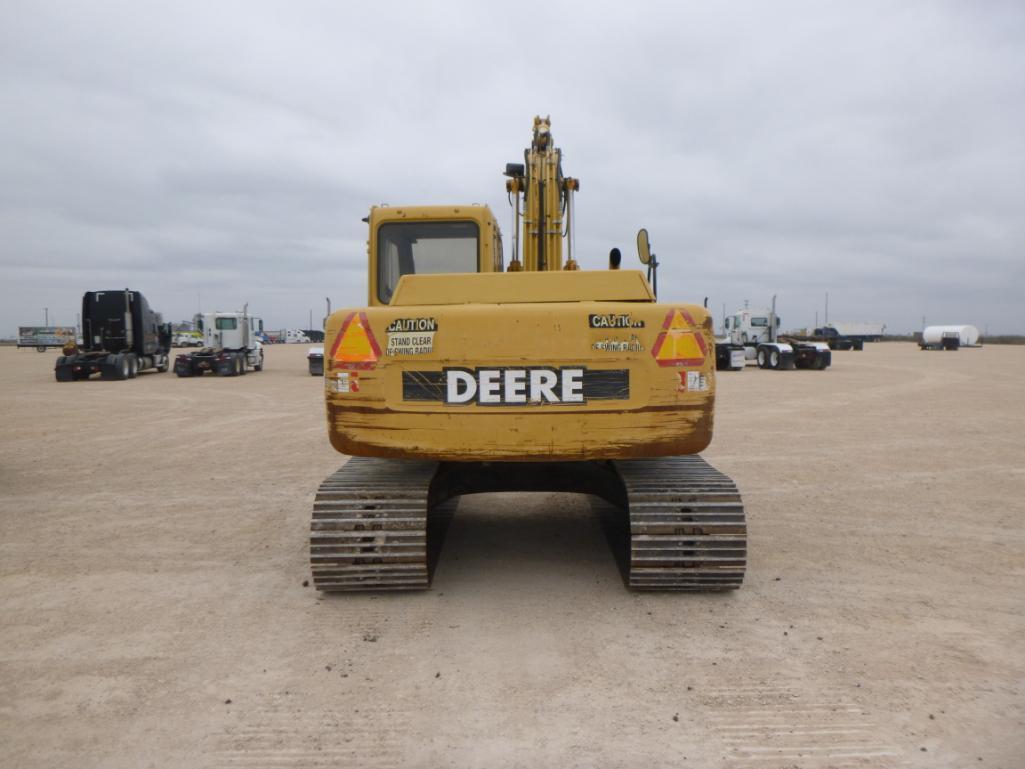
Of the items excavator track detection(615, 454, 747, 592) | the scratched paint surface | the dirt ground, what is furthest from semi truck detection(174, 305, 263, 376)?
excavator track detection(615, 454, 747, 592)

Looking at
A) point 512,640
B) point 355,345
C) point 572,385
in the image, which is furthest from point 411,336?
point 512,640

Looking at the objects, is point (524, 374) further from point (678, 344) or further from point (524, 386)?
point (678, 344)

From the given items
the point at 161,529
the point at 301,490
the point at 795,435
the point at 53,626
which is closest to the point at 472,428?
the point at 53,626

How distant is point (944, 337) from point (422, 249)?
219 ft

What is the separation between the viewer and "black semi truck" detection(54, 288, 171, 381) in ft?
79.2

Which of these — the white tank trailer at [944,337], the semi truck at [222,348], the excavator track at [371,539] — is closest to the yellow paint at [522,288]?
the excavator track at [371,539]

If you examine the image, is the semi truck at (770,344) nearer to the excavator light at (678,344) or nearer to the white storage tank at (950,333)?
the excavator light at (678,344)

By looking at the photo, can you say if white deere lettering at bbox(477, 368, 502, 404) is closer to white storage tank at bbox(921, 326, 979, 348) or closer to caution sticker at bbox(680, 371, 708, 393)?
caution sticker at bbox(680, 371, 708, 393)

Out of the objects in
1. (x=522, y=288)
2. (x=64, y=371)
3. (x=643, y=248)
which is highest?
(x=643, y=248)

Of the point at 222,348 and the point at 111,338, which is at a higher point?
the point at 111,338

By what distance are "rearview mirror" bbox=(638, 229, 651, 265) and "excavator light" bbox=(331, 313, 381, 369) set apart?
2.12 m

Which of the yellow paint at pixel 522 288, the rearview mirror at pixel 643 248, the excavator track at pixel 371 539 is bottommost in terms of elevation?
the excavator track at pixel 371 539

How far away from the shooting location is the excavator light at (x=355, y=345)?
411 centimetres

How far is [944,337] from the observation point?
60.6 m
